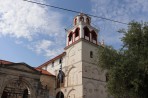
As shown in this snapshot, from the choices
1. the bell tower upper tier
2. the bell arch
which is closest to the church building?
the bell tower upper tier

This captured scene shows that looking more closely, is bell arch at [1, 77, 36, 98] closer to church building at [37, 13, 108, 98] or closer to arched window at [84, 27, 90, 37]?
church building at [37, 13, 108, 98]

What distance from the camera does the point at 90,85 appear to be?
30.8 metres

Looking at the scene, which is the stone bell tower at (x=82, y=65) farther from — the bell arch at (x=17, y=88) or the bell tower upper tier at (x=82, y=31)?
the bell arch at (x=17, y=88)

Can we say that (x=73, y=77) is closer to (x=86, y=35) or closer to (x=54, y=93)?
(x=54, y=93)

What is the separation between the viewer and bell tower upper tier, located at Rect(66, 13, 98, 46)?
34.4 m

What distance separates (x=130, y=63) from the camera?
18781 mm

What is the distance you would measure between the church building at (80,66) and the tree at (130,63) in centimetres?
794

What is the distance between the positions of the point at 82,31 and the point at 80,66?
649 centimetres

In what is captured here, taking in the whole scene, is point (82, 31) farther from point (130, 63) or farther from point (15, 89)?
point (130, 63)

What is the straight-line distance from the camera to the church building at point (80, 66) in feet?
100

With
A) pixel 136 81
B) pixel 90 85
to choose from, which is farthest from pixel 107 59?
pixel 90 85

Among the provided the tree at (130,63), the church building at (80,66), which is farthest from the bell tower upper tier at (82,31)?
the tree at (130,63)

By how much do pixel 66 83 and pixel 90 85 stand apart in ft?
14.6

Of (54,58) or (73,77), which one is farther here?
(54,58)
